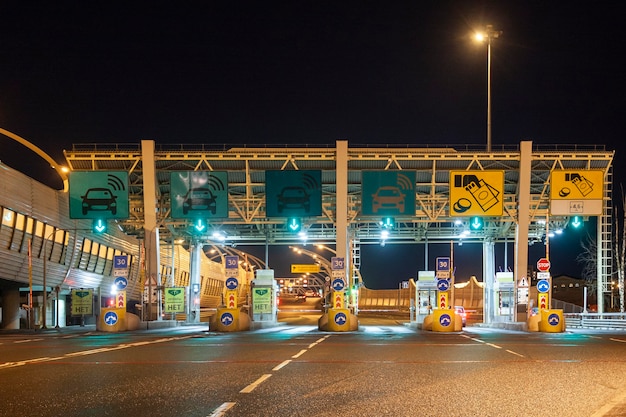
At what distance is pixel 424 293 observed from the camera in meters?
49.6

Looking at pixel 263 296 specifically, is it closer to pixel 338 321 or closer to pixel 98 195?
pixel 98 195

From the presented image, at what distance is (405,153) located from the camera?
39.2m

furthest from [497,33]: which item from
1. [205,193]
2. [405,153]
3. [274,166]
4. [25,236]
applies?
[25,236]

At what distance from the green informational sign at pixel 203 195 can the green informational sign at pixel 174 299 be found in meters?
12.4

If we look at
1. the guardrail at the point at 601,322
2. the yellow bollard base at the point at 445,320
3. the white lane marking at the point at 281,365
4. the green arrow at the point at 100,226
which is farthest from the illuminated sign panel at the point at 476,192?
the white lane marking at the point at 281,365

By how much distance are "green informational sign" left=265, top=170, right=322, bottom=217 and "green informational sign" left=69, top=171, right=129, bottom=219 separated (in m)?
7.79

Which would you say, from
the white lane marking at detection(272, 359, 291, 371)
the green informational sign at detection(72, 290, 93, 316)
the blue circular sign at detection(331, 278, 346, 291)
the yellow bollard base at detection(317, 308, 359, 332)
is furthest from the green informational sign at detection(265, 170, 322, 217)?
the white lane marking at detection(272, 359, 291, 371)

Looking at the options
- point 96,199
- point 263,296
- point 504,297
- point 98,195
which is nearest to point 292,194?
point 98,195

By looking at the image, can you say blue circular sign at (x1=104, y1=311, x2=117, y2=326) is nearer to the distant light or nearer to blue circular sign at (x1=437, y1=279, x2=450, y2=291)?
the distant light

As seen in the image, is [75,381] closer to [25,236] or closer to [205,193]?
[205,193]

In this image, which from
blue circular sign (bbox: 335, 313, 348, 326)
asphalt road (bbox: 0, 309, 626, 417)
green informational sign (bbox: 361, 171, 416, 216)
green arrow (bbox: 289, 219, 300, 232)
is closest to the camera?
asphalt road (bbox: 0, 309, 626, 417)

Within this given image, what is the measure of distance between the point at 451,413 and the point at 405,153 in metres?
32.9

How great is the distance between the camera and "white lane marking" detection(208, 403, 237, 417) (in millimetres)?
6949

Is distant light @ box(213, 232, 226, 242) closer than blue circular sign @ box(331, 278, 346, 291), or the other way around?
blue circular sign @ box(331, 278, 346, 291)
